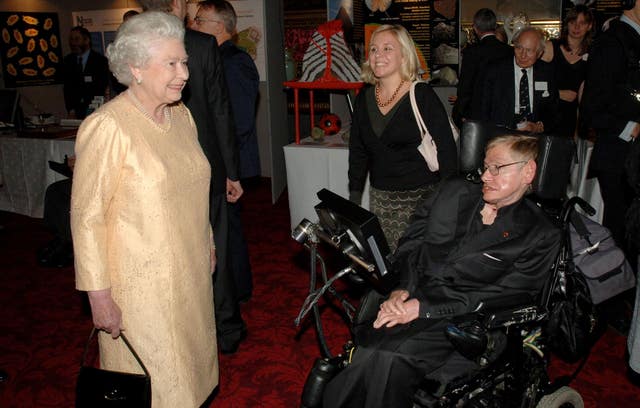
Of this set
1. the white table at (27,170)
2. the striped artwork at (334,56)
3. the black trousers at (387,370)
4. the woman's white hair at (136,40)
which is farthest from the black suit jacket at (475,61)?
the white table at (27,170)

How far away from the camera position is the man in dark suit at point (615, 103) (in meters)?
3.28

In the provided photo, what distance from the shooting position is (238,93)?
161 inches

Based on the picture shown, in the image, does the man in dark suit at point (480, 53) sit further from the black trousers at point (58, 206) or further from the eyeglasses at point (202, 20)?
the black trousers at point (58, 206)

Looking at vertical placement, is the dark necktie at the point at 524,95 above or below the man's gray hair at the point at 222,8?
below

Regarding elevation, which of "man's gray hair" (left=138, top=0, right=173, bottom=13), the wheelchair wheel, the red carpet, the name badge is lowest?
the red carpet

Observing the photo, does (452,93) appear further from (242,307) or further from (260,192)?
(242,307)

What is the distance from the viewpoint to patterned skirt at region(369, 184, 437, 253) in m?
3.01

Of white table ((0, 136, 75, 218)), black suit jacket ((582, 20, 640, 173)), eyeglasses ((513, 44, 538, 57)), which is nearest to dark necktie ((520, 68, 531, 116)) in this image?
eyeglasses ((513, 44, 538, 57))

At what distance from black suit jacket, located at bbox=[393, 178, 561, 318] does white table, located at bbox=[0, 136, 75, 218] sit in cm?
407

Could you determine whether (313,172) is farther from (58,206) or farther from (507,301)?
(507,301)

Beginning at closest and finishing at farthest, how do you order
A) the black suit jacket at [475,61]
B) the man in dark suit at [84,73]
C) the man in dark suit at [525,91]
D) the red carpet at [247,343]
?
the red carpet at [247,343], the man in dark suit at [525,91], the black suit jacket at [475,61], the man in dark suit at [84,73]

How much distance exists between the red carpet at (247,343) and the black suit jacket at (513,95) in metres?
1.63

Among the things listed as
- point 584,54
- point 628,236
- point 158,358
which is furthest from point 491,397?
point 584,54

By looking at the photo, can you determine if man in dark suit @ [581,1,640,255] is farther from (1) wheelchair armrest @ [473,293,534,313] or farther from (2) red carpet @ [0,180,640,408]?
(1) wheelchair armrest @ [473,293,534,313]
